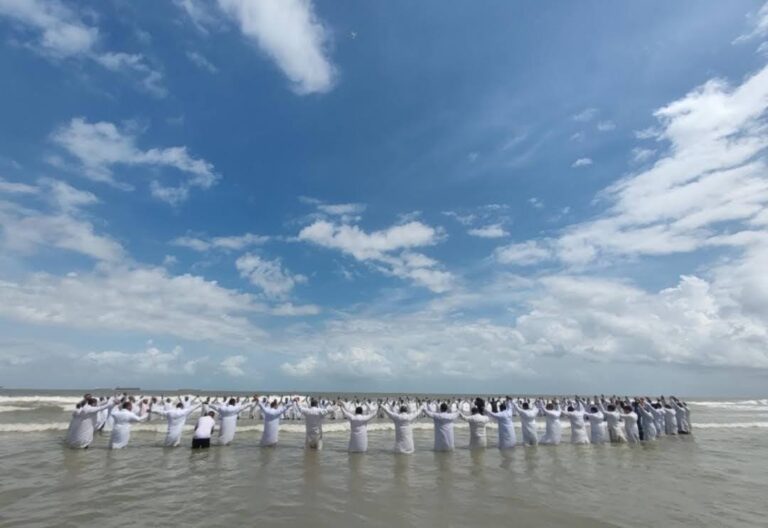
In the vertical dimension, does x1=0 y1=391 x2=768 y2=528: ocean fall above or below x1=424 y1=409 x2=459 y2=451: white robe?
below

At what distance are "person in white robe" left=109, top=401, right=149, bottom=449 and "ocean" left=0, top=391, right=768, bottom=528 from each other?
0.75 metres

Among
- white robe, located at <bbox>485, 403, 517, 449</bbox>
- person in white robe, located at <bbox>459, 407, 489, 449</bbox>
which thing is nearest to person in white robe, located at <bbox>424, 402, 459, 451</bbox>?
person in white robe, located at <bbox>459, 407, 489, 449</bbox>

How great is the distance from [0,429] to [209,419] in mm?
12154

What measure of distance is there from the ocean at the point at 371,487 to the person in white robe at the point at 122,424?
751 millimetres

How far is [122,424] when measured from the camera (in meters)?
16.1

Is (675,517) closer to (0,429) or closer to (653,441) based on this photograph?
(653,441)

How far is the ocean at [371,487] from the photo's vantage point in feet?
29.7

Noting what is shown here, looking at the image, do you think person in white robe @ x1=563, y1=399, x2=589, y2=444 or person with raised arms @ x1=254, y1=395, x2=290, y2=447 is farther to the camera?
person in white robe @ x1=563, y1=399, x2=589, y2=444

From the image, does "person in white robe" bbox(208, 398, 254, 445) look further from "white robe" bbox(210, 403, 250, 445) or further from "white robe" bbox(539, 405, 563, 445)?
"white robe" bbox(539, 405, 563, 445)

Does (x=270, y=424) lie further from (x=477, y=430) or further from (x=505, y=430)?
(x=505, y=430)

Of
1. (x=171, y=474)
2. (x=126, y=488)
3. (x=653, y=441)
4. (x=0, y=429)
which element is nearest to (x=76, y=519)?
(x=126, y=488)

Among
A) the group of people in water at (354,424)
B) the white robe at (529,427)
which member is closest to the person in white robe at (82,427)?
the group of people in water at (354,424)

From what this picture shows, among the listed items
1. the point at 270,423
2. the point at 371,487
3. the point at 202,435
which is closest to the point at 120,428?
the point at 202,435

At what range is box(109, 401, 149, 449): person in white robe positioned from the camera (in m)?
15.7
